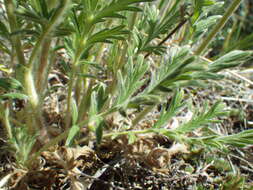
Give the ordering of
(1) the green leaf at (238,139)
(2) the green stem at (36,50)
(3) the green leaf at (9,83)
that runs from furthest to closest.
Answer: (1) the green leaf at (238,139), (3) the green leaf at (9,83), (2) the green stem at (36,50)

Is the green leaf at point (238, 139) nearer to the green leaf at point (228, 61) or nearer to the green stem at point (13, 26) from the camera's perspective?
the green leaf at point (228, 61)

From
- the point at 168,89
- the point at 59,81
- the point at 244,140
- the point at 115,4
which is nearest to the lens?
the point at 168,89

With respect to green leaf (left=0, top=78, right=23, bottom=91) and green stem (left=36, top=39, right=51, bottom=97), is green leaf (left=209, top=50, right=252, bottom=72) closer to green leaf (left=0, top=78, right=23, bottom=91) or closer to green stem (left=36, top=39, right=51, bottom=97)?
green stem (left=36, top=39, right=51, bottom=97)

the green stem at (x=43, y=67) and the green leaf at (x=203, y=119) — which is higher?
the green stem at (x=43, y=67)

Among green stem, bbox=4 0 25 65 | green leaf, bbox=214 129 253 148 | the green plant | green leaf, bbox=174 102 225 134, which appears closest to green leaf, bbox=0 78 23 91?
the green plant

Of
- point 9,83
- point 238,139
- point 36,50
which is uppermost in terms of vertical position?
point 36,50

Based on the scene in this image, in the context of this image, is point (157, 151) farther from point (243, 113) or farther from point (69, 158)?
point (243, 113)

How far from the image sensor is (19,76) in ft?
4.53

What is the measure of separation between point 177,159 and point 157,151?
0.26 m

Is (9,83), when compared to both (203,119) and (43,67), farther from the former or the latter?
(203,119)

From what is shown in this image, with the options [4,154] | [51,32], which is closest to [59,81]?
[4,154]

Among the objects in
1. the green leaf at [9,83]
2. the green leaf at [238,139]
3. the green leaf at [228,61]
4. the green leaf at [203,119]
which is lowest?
the green leaf at [238,139]

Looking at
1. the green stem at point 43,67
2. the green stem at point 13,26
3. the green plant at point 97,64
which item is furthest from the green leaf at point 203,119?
the green stem at point 13,26

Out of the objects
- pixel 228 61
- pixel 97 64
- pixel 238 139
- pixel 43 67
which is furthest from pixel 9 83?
pixel 238 139
